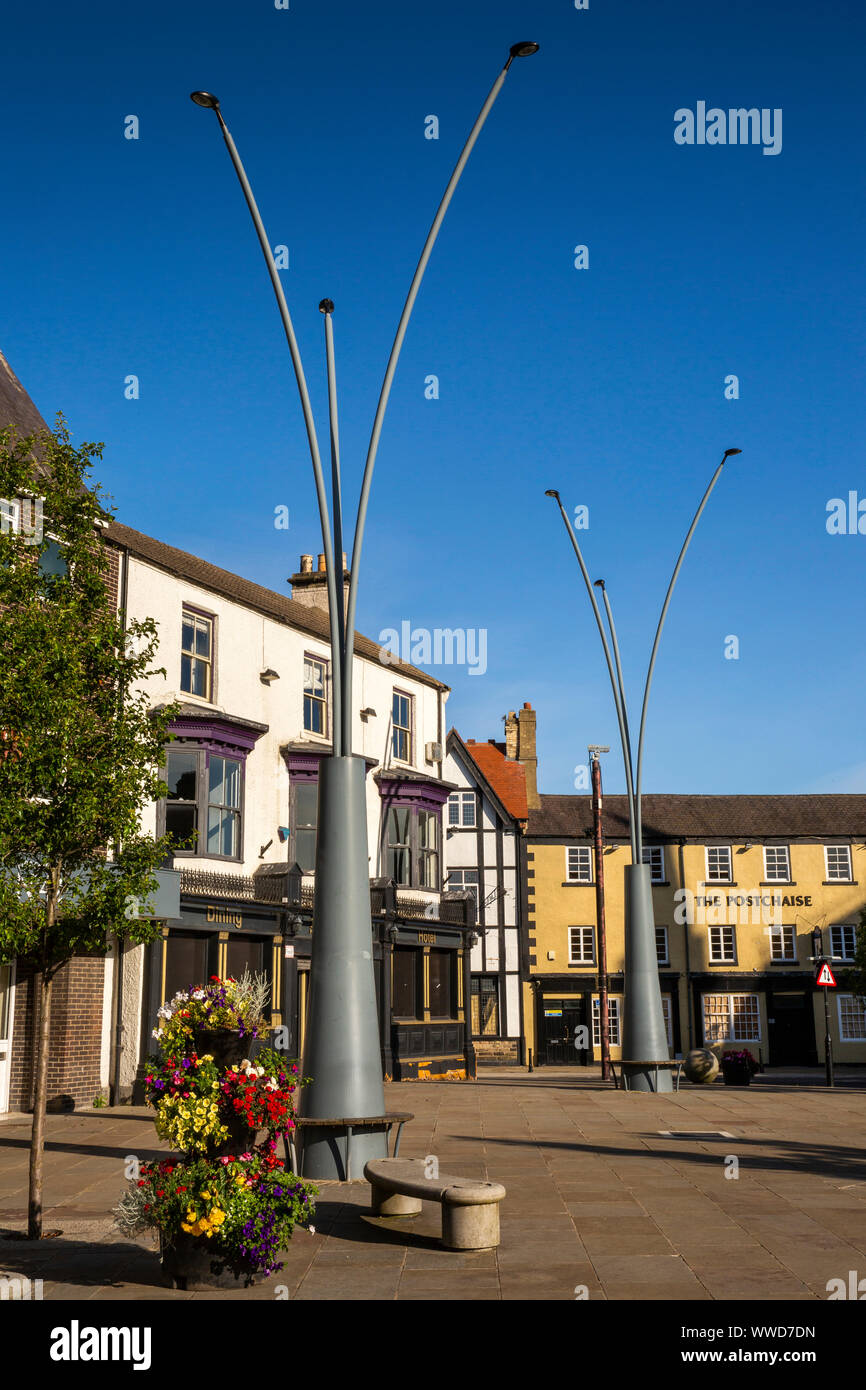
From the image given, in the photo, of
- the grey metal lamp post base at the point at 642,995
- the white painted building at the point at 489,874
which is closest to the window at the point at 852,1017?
the white painted building at the point at 489,874

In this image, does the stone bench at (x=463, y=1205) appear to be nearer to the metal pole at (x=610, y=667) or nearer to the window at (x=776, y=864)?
the metal pole at (x=610, y=667)

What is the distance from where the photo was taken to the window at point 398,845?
30797mm

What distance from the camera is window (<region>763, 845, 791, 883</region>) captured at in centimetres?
4925

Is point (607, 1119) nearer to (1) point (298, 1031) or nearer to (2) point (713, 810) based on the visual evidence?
(1) point (298, 1031)

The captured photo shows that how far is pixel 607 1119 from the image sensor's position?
64.3 ft

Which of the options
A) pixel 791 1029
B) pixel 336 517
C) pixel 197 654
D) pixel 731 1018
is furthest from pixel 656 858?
pixel 336 517

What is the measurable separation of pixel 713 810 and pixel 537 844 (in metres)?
8.34

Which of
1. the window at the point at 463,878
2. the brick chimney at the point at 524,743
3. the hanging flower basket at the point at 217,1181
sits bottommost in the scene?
the hanging flower basket at the point at 217,1181

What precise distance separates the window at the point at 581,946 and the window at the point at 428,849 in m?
16.4

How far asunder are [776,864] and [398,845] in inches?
939

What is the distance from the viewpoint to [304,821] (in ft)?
91.4

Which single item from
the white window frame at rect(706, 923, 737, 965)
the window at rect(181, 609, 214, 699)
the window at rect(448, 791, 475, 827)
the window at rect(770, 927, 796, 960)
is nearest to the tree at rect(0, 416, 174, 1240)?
the window at rect(181, 609, 214, 699)

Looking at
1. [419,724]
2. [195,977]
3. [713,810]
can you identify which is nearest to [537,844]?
[713,810]

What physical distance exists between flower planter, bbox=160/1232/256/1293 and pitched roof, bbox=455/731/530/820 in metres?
37.8
